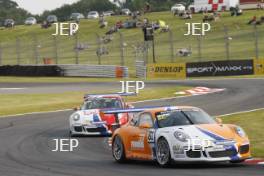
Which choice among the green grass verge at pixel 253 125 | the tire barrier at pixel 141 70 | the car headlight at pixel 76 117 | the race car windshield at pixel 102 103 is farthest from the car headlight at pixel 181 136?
the tire barrier at pixel 141 70

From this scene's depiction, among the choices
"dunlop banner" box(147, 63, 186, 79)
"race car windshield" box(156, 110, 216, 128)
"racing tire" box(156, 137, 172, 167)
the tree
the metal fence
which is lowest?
"racing tire" box(156, 137, 172, 167)

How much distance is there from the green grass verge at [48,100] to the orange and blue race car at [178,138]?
1539 cm

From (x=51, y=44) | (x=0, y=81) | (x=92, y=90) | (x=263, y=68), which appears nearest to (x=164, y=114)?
(x=92, y=90)

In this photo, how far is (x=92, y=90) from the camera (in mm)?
37750

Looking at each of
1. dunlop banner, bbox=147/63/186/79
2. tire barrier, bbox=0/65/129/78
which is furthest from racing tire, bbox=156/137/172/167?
tire barrier, bbox=0/65/129/78

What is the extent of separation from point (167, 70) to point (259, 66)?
259 inches

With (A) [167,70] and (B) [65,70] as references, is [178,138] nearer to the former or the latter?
(A) [167,70]

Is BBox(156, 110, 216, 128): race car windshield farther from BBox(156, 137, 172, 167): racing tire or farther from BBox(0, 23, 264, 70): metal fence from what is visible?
BBox(0, 23, 264, 70): metal fence

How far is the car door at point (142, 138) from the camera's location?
13.7 m

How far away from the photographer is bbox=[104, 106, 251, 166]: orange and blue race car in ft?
40.5

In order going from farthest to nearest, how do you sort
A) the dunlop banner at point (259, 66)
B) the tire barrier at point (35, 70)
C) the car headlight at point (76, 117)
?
the tire barrier at point (35, 70) < the dunlop banner at point (259, 66) < the car headlight at point (76, 117)

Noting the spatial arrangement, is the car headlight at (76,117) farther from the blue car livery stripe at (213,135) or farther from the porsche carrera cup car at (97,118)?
the blue car livery stripe at (213,135)

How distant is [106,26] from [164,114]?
2774 inches

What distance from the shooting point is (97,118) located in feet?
65.6
